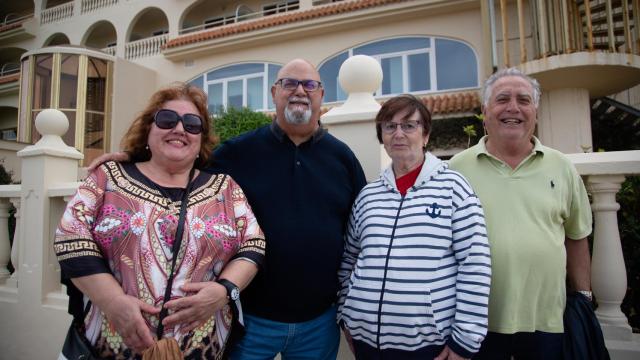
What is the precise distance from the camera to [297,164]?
2.03m

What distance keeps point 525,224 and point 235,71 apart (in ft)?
44.7

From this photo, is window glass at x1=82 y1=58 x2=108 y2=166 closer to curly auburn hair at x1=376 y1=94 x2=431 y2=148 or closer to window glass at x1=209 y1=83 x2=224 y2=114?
window glass at x1=209 y1=83 x2=224 y2=114

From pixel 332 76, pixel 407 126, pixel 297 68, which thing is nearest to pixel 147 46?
pixel 332 76

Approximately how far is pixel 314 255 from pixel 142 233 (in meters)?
0.80

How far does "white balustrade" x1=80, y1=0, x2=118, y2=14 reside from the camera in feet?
Result: 57.5

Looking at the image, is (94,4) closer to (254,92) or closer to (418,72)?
(254,92)

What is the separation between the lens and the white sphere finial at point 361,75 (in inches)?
101

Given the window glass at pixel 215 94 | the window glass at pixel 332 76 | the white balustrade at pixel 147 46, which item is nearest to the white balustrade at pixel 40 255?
the window glass at pixel 332 76

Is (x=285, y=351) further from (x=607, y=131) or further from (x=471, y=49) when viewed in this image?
(x=471, y=49)

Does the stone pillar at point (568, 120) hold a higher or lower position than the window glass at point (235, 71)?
lower

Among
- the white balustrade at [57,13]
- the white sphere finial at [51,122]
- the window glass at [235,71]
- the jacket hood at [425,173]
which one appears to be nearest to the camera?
the jacket hood at [425,173]

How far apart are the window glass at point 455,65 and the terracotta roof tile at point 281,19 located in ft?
6.61

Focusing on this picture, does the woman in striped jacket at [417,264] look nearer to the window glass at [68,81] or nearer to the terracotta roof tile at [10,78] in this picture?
the window glass at [68,81]

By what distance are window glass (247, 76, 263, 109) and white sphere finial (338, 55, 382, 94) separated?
11546 mm
